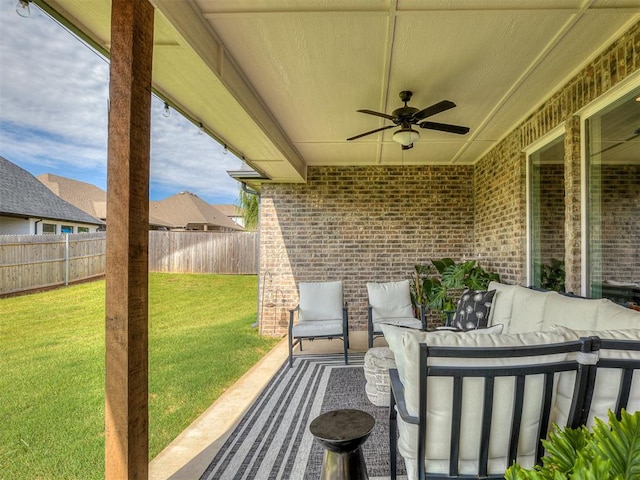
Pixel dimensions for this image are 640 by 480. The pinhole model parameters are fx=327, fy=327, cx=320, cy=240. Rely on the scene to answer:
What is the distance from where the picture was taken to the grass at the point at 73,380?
7.18 feet

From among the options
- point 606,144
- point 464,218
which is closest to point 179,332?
point 464,218

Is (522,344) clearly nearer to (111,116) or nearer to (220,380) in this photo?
(111,116)

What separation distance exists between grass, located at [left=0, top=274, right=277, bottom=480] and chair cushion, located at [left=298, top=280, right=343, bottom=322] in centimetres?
94

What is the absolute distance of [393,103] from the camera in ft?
10.7

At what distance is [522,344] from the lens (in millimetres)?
1287

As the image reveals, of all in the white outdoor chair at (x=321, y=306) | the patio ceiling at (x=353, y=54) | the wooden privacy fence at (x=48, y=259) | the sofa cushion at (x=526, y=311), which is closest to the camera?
the patio ceiling at (x=353, y=54)

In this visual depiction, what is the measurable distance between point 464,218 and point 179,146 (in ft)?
15.1

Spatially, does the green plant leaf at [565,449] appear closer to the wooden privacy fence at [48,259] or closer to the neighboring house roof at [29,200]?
the wooden privacy fence at [48,259]

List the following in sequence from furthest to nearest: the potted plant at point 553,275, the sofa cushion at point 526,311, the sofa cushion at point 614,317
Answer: the potted plant at point 553,275
the sofa cushion at point 526,311
the sofa cushion at point 614,317

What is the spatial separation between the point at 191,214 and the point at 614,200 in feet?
39.3

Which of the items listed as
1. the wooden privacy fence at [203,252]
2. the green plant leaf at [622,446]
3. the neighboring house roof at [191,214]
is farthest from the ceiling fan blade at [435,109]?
the neighboring house roof at [191,214]

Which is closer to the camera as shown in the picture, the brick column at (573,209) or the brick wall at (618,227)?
the brick wall at (618,227)

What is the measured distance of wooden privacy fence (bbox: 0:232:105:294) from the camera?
93.7 inches

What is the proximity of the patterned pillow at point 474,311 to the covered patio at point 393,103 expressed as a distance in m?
0.71
